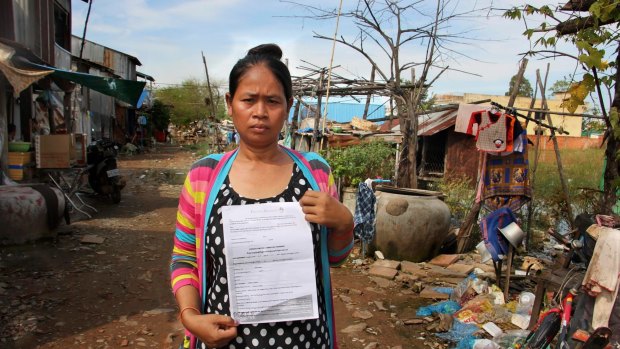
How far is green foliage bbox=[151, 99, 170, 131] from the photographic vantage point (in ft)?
98.7

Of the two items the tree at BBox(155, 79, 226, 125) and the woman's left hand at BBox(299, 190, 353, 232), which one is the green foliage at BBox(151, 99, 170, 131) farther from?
the woman's left hand at BBox(299, 190, 353, 232)

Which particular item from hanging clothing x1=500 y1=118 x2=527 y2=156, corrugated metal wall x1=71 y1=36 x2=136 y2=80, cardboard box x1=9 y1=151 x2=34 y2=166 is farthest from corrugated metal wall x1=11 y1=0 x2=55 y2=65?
corrugated metal wall x1=71 y1=36 x2=136 y2=80

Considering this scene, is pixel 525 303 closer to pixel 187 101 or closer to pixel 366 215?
pixel 366 215

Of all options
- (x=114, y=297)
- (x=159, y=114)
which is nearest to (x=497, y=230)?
(x=114, y=297)

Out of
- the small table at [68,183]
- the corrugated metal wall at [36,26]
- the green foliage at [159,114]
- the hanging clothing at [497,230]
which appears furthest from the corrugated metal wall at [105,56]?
the hanging clothing at [497,230]

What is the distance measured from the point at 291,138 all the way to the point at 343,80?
3.31 metres

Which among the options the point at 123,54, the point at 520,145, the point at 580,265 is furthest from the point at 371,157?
the point at 123,54

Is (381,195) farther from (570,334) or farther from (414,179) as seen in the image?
(570,334)

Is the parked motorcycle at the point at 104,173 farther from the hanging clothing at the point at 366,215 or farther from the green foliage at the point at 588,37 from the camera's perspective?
the green foliage at the point at 588,37

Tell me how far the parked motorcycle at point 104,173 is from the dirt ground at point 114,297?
170cm

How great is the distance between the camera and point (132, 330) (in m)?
3.79

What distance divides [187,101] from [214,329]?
38572 mm

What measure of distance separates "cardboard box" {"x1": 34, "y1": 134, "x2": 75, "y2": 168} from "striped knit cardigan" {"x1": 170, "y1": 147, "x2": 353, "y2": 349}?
700 cm

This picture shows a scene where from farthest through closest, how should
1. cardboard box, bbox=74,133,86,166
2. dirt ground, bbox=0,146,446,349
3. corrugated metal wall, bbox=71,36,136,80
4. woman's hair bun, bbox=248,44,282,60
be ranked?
corrugated metal wall, bbox=71,36,136,80 → cardboard box, bbox=74,133,86,166 → dirt ground, bbox=0,146,446,349 → woman's hair bun, bbox=248,44,282,60
